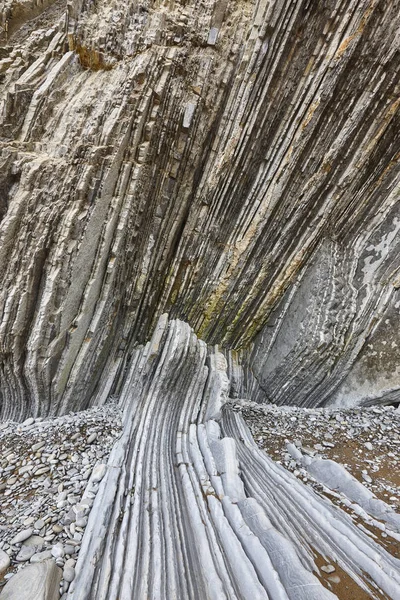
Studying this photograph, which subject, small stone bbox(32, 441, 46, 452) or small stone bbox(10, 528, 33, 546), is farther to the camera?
small stone bbox(32, 441, 46, 452)

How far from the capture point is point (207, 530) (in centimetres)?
301

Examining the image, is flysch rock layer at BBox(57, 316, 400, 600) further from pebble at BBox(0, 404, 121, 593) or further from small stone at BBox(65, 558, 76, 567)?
pebble at BBox(0, 404, 121, 593)

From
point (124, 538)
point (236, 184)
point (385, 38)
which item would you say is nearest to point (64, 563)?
point (124, 538)

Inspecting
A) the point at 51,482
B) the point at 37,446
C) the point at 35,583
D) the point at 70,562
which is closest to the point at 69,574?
the point at 70,562

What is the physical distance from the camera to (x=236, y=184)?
636 centimetres

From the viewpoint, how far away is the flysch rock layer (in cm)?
245

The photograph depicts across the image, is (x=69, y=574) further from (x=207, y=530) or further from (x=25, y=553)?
(x=207, y=530)

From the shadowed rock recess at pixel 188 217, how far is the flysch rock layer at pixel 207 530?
0.14ft

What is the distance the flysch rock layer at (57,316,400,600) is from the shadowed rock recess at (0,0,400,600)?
4cm

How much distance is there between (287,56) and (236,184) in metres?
2.46

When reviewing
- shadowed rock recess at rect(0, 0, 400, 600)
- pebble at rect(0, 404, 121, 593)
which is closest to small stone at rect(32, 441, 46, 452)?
pebble at rect(0, 404, 121, 593)

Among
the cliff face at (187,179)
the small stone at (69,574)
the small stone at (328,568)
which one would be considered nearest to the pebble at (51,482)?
the small stone at (69,574)

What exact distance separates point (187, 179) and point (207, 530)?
19.7 ft

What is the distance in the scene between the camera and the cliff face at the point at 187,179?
507cm
